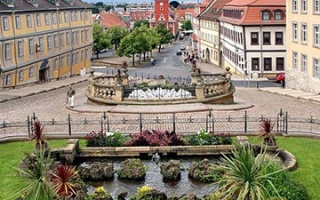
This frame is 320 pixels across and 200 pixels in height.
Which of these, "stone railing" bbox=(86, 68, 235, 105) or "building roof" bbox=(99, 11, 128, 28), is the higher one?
"building roof" bbox=(99, 11, 128, 28)

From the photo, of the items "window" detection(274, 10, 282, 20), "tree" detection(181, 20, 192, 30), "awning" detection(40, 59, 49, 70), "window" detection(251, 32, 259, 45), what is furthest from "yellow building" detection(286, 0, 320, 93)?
"tree" detection(181, 20, 192, 30)

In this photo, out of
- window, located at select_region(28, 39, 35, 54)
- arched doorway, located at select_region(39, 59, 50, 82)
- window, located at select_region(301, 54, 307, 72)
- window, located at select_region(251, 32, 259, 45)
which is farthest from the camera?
window, located at select_region(251, 32, 259, 45)

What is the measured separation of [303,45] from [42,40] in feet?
92.8

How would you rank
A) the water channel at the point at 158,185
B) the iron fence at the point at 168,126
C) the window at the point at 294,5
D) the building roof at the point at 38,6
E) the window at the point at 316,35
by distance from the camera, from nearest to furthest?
the water channel at the point at 158,185
the iron fence at the point at 168,126
the window at the point at 316,35
the window at the point at 294,5
the building roof at the point at 38,6

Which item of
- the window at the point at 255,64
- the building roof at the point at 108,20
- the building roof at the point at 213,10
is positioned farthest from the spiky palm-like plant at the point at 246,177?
the building roof at the point at 108,20

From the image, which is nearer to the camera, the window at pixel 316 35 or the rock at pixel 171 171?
the rock at pixel 171 171

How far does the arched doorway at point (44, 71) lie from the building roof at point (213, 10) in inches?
1282

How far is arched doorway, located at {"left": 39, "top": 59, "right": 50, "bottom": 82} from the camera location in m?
59.2

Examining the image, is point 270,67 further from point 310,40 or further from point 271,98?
point 271,98

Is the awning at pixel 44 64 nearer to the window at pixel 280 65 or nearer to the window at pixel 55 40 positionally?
the window at pixel 55 40

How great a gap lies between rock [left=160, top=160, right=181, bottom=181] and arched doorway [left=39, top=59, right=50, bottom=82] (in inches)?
1684

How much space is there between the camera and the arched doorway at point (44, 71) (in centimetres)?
5925

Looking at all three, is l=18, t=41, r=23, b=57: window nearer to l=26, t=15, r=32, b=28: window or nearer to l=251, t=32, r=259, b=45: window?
l=26, t=15, r=32, b=28: window

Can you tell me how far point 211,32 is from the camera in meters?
88.2
